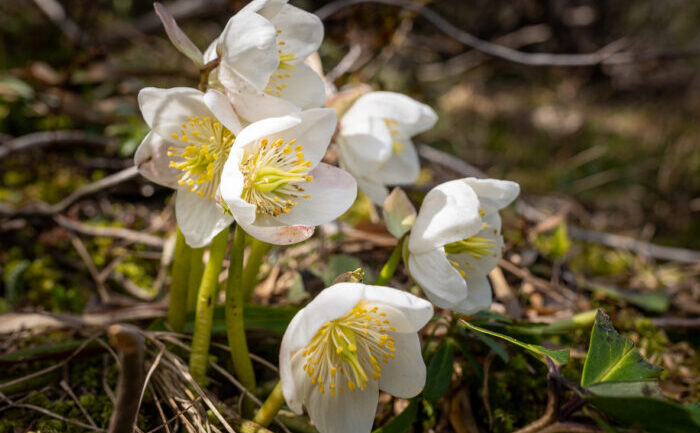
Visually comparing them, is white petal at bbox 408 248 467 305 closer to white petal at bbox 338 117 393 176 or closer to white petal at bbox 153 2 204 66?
white petal at bbox 338 117 393 176

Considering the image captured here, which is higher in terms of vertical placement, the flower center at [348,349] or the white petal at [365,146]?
the white petal at [365,146]

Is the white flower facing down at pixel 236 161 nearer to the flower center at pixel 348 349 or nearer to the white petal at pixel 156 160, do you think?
the white petal at pixel 156 160

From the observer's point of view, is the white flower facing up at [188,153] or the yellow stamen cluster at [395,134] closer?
the white flower facing up at [188,153]

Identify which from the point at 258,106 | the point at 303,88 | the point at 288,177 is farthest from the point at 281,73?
the point at 288,177

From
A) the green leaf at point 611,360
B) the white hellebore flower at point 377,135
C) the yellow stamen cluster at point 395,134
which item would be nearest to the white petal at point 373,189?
the white hellebore flower at point 377,135

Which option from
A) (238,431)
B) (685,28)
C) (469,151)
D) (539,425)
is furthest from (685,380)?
(685,28)

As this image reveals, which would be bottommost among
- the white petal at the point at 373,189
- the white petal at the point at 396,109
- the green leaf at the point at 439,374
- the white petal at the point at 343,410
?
the green leaf at the point at 439,374
